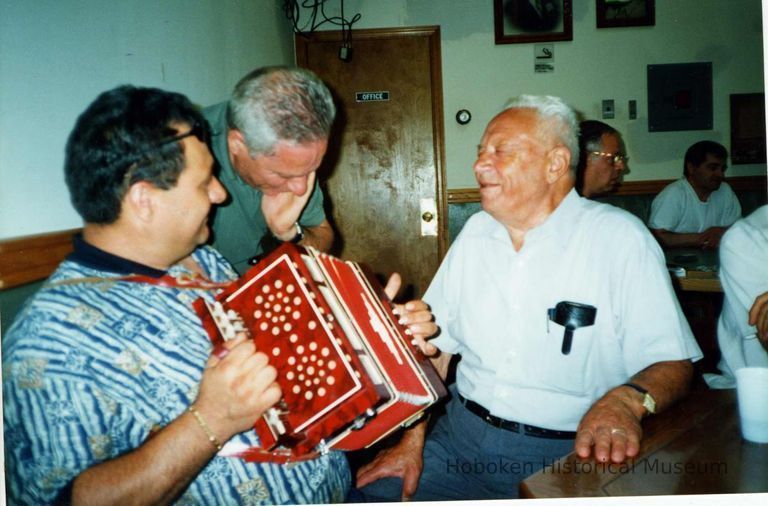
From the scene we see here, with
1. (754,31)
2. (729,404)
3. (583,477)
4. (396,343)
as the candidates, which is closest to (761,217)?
(754,31)

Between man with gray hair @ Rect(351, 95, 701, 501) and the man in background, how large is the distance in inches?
14.2

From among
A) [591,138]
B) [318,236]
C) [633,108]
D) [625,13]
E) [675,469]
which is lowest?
[675,469]

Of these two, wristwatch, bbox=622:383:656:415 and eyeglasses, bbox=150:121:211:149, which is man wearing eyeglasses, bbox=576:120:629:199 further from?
eyeglasses, bbox=150:121:211:149

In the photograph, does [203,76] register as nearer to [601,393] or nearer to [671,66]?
[601,393]

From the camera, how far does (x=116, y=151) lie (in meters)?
0.95

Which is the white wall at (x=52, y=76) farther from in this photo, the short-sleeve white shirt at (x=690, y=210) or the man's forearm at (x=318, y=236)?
the short-sleeve white shirt at (x=690, y=210)

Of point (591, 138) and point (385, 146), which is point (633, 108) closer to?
point (591, 138)

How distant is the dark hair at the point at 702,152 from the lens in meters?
2.51

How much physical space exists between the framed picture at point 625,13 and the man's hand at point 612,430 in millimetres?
2097

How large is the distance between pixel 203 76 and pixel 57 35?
685 millimetres

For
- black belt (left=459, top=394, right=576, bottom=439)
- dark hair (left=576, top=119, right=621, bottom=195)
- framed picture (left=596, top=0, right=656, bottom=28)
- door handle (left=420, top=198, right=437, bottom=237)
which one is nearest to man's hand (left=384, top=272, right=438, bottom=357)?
black belt (left=459, top=394, right=576, bottom=439)

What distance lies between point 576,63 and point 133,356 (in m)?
2.84

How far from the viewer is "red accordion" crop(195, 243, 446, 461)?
34.6 inches

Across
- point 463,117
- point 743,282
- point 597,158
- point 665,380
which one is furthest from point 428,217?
point 665,380
